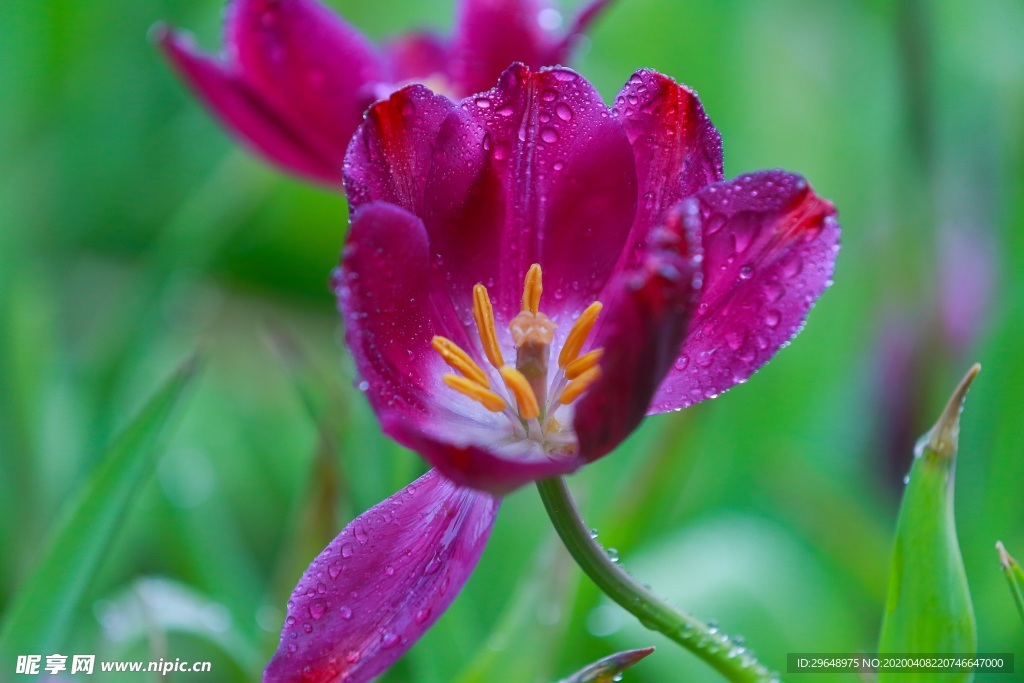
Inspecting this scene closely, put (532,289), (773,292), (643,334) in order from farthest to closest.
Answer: (532,289) < (773,292) < (643,334)

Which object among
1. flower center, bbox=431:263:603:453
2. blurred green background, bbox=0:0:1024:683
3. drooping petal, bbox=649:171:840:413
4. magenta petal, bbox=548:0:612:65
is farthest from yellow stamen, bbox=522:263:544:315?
magenta petal, bbox=548:0:612:65

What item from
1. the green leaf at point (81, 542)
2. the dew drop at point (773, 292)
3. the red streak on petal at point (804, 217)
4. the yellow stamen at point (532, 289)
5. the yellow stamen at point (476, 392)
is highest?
the red streak on petal at point (804, 217)

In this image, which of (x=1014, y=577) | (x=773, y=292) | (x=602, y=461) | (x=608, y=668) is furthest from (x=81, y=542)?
(x=602, y=461)

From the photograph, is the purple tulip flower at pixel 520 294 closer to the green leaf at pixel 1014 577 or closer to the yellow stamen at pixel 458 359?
the yellow stamen at pixel 458 359

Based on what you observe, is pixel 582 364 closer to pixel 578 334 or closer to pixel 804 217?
pixel 578 334

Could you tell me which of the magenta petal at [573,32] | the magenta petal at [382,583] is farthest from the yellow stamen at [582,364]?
the magenta petal at [573,32]

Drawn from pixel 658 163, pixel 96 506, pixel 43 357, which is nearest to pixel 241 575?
pixel 43 357

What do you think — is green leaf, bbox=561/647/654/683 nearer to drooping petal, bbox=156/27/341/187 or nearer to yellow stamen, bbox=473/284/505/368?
yellow stamen, bbox=473/284/505/368
